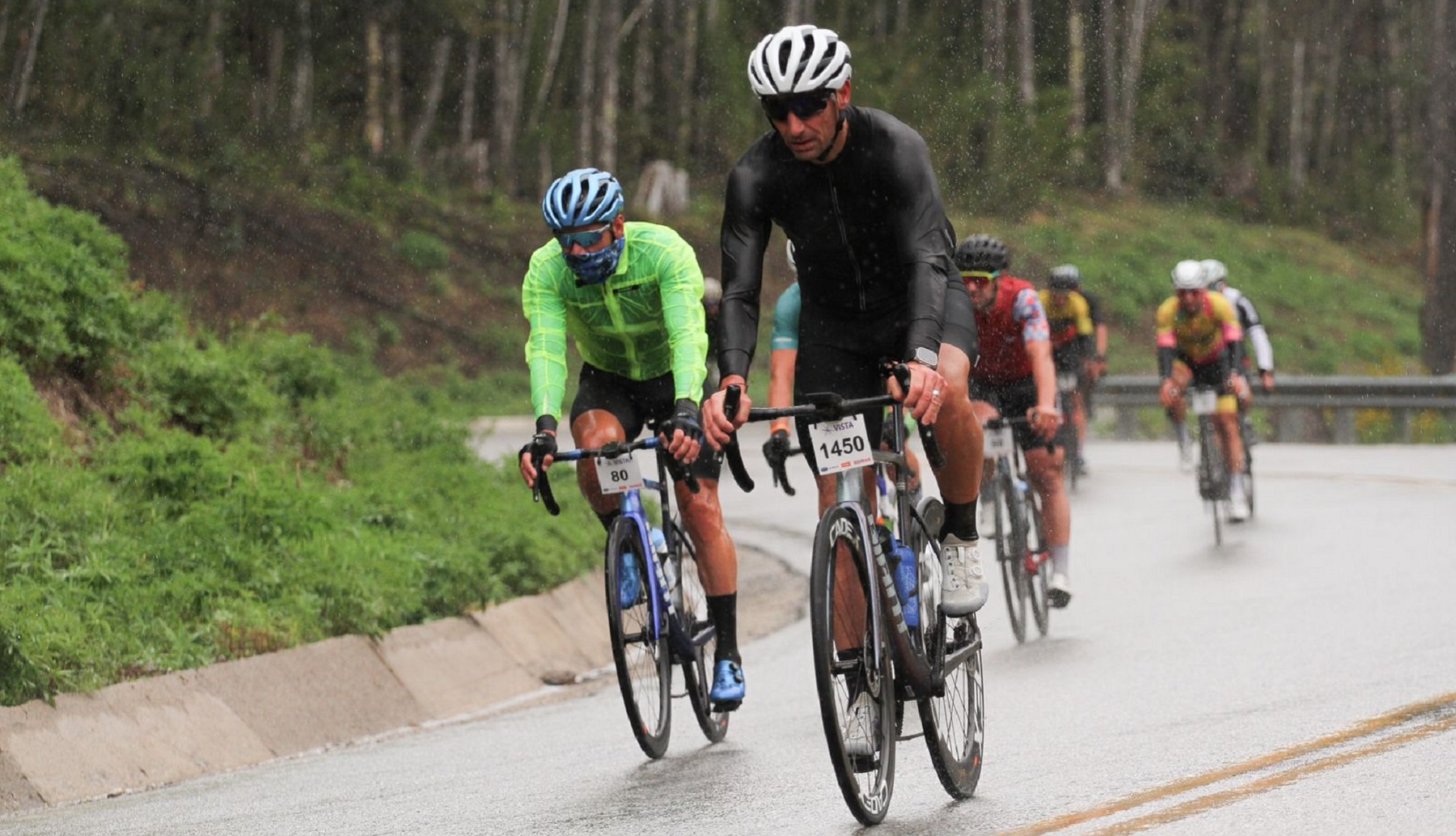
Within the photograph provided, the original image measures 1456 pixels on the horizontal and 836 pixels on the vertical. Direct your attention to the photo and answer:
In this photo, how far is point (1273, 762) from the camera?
6406 millimetres

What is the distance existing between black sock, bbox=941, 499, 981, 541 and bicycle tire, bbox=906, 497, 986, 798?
0.05 m

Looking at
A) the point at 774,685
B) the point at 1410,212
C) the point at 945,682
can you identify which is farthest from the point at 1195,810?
the point at 1410,212

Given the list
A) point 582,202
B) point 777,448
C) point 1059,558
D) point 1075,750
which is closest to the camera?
point 777,448

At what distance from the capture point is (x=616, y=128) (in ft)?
167

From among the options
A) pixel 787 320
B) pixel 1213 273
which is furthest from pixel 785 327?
pixel 1213 273

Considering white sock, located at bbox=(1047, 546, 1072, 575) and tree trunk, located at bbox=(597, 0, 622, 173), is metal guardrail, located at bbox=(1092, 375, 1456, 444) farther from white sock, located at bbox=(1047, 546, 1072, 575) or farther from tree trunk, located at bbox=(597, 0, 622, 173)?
tree trunk, located at bbox=(597, 0, 622, 173)

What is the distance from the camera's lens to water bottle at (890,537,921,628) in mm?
6066

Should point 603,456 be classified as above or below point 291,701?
above

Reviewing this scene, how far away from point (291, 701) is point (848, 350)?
3374 mm

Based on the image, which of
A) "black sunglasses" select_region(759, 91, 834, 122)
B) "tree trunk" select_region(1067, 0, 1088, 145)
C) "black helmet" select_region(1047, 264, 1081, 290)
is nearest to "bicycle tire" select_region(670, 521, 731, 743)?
"black sunglasses" select_region(759, 91, 834, 122)

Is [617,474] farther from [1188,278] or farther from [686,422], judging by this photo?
[1188,278]

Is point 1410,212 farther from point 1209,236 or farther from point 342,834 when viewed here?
point 342,834

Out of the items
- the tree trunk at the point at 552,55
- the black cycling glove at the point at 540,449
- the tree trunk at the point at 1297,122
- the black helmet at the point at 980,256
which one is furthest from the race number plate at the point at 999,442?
the tree trunk at the point at 1297,122

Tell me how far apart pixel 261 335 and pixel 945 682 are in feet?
27.9
